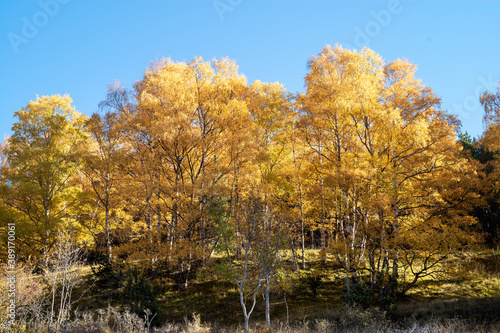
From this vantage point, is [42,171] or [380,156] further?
[42,171]

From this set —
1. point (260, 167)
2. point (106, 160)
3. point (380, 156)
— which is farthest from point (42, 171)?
point (380, 156)

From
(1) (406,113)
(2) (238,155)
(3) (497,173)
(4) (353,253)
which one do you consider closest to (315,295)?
(4) (353,253)

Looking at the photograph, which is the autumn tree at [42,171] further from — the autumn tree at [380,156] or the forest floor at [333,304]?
the autumn tree at [380,156]

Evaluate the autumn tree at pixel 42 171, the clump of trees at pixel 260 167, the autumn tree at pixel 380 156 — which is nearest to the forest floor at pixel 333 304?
the clump of trees at pixel 260 167

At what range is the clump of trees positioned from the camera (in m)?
13.6

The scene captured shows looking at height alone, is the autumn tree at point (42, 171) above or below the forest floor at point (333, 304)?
above

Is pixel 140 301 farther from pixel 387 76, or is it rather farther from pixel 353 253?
pixel 387 76

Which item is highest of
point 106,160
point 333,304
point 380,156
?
point 106,160

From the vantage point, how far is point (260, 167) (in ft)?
65.3

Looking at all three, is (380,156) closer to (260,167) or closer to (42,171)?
(260,167)

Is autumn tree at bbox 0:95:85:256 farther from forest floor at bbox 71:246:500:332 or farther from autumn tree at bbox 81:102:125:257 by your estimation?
forest floor at bbox 71:246:500:332

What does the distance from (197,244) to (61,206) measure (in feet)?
29.5

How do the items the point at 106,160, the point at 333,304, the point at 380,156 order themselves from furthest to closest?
the point at 106,160 → the point at 333,304 → the point at 380,156

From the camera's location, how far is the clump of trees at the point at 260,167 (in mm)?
13555
